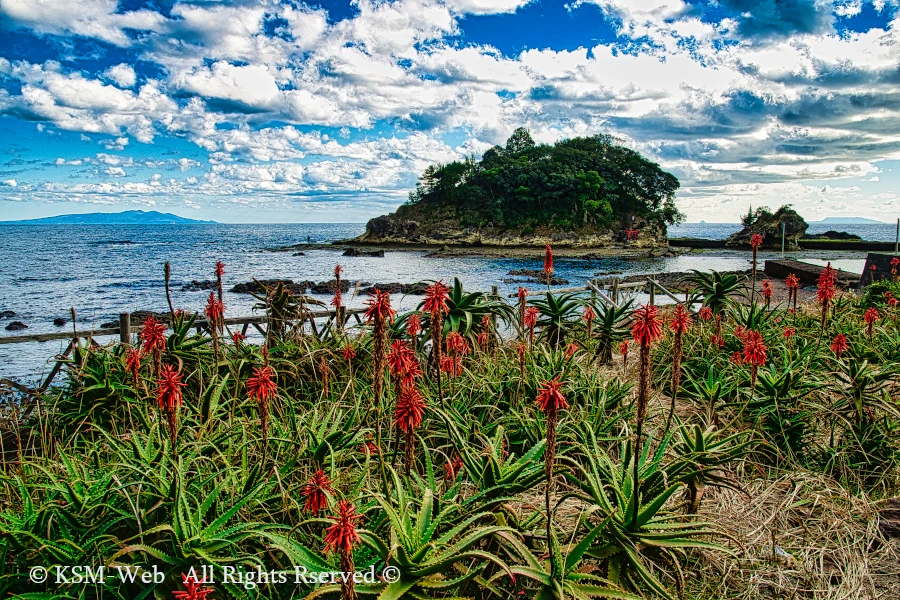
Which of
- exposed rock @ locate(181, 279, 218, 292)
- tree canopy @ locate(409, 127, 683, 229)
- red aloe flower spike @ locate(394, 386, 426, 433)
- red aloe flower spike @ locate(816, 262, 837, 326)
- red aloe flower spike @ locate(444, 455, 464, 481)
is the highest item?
tree canopy @ locate(409, 127, 683, 229)

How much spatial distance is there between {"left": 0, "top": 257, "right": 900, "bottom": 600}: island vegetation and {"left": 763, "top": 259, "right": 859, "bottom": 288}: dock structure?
11403 mm

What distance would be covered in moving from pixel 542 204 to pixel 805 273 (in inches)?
1941

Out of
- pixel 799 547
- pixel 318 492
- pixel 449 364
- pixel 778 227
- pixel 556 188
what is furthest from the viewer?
pixel 556 188

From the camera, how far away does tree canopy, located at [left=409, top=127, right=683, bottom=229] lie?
6425 centimetres

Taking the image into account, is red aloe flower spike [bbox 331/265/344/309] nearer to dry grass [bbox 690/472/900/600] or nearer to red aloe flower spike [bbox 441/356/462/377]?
red aloe flower spike [bbox 441/356/462/377]

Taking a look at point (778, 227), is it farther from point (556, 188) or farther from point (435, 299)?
point (435, 299)

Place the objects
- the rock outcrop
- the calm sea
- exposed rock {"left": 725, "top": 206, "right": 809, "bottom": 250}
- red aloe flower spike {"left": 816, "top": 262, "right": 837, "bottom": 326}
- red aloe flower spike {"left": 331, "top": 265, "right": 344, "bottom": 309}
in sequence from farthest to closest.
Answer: the rock outcrop < exposed rock {"left": 725, "top": 206, "right": 809, "bottom": 250} < the calm sea < red aloe flower spike {"left": 816, "top": 262, "right": 837, "bottom": 326} < red aloe flower spike {"left": 331, "top": 265, "right": 344, "bottom": 309}

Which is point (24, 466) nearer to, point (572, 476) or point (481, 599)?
point (481, 599)

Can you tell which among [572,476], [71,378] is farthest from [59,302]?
[572,476]

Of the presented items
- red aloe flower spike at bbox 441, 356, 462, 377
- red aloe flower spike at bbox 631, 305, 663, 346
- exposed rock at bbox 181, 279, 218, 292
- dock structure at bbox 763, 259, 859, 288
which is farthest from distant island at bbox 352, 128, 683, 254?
red aloe flower spike at bbox 631, 305, 663, 346

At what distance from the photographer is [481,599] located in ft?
7.56

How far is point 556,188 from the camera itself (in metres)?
64.1

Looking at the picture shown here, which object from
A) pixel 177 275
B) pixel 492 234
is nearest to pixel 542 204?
pixel 492 234

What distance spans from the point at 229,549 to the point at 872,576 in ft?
10.4
